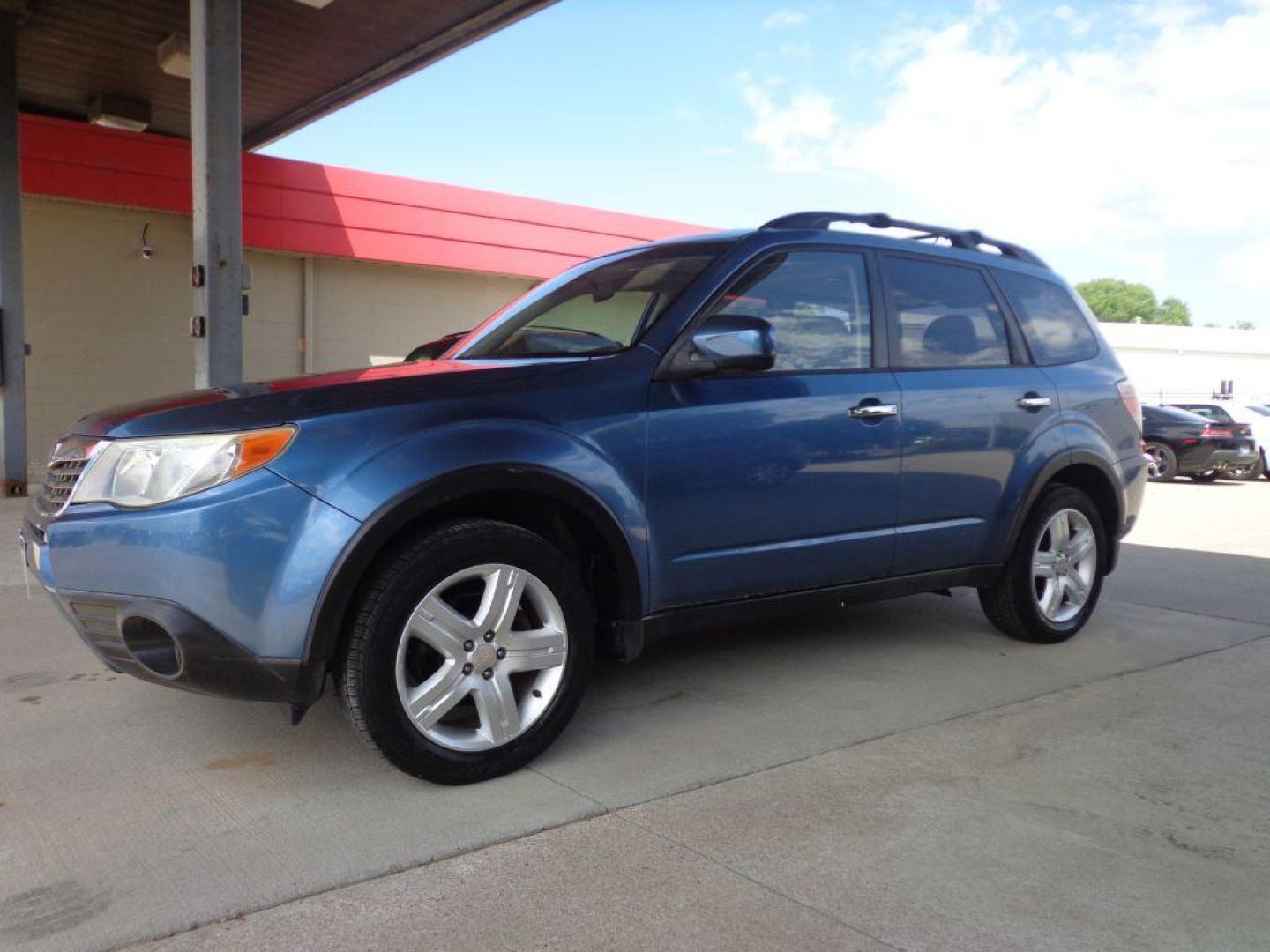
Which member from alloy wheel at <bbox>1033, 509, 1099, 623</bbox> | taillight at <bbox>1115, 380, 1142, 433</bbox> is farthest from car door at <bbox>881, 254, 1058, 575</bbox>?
taillight at <bbox>1115, 380, 1142, 433</bbox>

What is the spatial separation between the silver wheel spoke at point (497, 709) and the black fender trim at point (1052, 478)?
2658 millimetres

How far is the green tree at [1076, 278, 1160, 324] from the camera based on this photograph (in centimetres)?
12212

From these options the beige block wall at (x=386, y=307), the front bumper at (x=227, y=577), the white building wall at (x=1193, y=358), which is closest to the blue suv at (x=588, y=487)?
the front bumper at (x=227, y=577)

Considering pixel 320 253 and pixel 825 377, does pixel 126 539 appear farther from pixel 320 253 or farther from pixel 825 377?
pixel 320 253

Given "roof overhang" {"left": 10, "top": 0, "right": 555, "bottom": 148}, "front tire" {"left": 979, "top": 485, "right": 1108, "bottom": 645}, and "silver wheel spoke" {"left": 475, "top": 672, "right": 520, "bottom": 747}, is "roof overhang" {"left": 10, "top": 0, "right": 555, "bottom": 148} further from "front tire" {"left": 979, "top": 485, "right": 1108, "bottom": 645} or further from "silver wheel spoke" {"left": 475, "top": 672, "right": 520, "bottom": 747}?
"silver wheel spoke" {"left": 475, "top": 672, "right": 520, "bottom": 747}

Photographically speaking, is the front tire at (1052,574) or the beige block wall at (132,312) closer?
the front tire at (1052,574)

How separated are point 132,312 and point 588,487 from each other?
1206cm

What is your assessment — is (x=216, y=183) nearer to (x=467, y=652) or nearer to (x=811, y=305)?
(x=811, y=305)

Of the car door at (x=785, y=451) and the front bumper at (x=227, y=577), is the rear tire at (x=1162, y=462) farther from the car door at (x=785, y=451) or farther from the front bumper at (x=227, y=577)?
the front bumper at (x=227, y=577)

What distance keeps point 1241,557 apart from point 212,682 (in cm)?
840

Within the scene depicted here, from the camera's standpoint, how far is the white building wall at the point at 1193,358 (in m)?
43.6

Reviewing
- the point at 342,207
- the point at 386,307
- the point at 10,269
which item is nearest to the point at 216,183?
the point at 10,269

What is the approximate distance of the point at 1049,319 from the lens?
5.12 m

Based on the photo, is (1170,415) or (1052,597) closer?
(1052,597)
